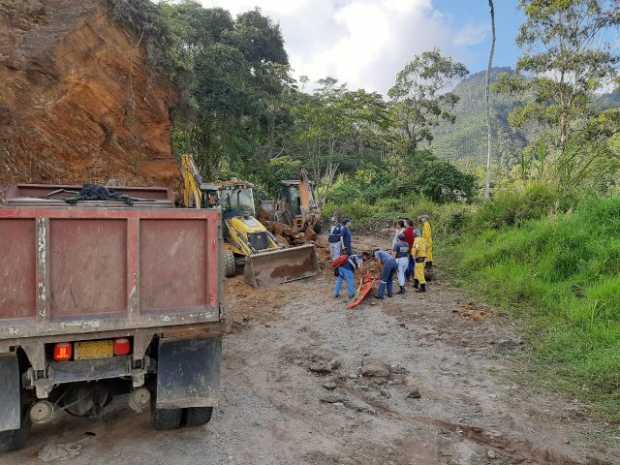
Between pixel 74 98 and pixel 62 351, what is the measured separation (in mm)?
9319

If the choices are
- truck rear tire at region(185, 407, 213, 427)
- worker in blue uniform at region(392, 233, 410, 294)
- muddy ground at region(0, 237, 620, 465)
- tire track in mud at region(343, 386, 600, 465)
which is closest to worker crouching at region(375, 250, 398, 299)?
worker in blue uniform at region(392, 233, 410, 294)

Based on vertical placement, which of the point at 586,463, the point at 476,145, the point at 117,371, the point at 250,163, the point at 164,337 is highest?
the point at 476,145

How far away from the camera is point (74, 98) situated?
35.6 feet

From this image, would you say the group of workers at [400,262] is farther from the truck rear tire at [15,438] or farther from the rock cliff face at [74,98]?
the rock cliff face at [74,98]

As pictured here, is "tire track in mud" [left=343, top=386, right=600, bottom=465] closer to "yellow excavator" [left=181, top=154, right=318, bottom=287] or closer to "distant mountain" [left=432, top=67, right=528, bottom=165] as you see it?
"yellow excavator" [left=181, top=154, right=318, bottom=287]

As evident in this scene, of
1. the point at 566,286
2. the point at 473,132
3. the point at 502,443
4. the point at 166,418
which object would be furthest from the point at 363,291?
the point at 473,132

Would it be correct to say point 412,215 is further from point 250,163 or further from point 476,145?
point 476,145

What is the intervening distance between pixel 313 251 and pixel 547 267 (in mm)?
4739

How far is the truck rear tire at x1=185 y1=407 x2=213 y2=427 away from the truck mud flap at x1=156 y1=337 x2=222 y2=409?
257 mm

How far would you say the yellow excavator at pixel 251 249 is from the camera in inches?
384

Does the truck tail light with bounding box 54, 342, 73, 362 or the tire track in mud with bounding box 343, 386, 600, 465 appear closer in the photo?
the truck tail light with bounding box 54, 342, 73, 362

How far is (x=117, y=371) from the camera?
11.4 feet

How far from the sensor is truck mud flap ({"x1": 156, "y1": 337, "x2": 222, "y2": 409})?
363cm

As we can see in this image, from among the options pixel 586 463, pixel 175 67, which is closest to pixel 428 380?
pixel 586 463
